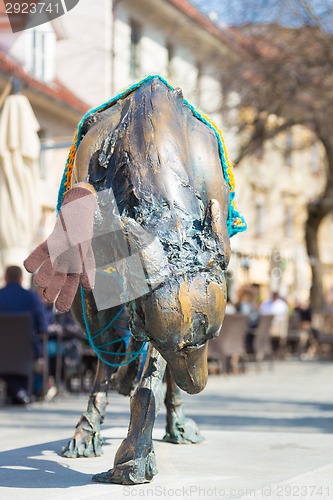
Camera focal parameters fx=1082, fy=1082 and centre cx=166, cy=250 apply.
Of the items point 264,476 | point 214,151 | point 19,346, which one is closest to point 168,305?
point 214,151

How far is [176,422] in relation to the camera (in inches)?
273

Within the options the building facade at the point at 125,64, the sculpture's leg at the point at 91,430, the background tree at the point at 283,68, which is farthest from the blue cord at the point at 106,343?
the background tree at the point at 283,68

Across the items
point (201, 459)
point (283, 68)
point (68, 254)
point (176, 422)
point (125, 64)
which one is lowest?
point (201, 459)

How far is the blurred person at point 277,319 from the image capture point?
2102cm

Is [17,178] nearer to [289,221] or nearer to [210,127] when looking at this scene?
[210,127]

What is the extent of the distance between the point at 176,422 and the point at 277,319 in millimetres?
14042

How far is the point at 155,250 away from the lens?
463 centimetres

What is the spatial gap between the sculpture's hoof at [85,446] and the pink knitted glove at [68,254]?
64.1 inches

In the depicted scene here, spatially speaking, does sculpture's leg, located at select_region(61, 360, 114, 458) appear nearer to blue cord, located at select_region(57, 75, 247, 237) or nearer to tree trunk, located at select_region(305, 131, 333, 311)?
blue cord, located at select_region(57, 75, 247, 237)

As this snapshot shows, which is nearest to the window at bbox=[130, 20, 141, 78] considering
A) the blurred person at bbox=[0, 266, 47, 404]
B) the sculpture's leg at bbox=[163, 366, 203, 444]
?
the blurred person at bbox=[0, 266, 47, 404]

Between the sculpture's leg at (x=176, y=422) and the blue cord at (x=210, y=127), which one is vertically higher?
the blue cord at (x=210, y=127)

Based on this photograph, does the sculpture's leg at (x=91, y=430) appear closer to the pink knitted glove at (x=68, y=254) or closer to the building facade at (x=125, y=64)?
the pink knitted glove at (x=68, y=254)

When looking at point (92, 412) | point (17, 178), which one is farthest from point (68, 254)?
point (17, 178)

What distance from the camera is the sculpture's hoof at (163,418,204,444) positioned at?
690 cm
